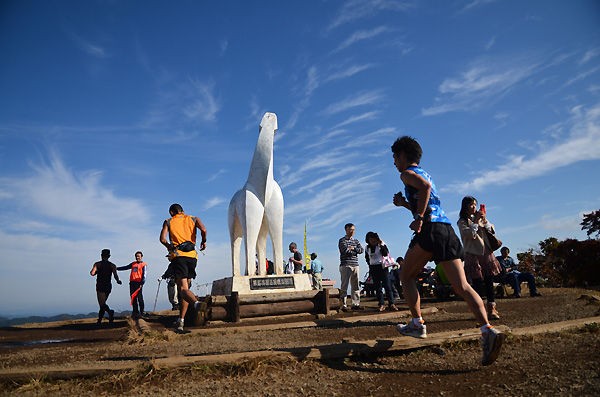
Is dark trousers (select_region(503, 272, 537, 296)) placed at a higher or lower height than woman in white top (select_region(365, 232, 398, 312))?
lower

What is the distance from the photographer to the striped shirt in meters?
9.10

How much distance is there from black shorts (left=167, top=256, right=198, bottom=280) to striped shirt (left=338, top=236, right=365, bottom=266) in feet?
12.8

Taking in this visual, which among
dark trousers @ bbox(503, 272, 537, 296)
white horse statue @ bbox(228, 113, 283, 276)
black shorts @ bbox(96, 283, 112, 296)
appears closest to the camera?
dark trousers @ bbox(503, 272, 537, 296)

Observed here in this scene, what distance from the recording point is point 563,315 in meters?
5.51

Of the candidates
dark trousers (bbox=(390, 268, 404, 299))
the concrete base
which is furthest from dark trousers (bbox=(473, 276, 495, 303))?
dark trousers (bbox=(390, 268, 404, 299))

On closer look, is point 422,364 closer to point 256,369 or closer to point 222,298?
point 256,369

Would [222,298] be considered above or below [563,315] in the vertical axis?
above

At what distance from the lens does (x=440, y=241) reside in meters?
3.43

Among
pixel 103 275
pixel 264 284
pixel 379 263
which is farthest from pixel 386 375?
pixel 103 275

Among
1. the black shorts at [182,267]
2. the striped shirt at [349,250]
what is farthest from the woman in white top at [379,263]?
the black shorts at [182,267]

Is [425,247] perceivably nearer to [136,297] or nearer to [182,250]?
[182,250]

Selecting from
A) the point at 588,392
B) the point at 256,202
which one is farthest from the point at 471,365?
the point at 256,202

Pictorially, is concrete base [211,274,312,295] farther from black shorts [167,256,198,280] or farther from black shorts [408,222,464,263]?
black shorts [408,222,464,263]

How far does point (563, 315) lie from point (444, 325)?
5.12 feet
